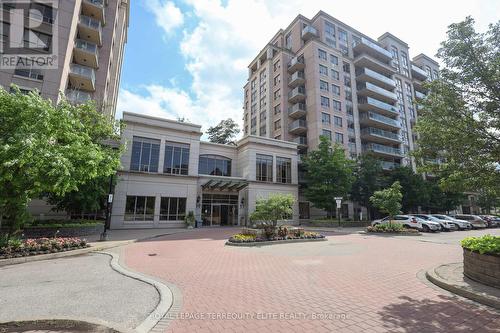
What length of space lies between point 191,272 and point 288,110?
4207 centimetres

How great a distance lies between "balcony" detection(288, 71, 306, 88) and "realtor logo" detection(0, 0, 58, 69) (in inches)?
1323

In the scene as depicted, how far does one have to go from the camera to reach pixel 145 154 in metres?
28.0

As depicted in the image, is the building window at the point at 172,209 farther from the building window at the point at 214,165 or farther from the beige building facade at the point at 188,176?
the building window at the point at 214,165

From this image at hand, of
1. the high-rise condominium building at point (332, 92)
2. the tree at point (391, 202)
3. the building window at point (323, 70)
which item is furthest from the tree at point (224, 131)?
the tree at point (391, 202)

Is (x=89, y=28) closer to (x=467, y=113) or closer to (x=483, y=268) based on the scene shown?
(x=467, y=113)

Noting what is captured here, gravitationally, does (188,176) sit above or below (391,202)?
above

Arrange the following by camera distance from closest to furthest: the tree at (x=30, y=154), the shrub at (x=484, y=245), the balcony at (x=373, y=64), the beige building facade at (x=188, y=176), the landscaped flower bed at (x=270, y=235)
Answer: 1. the shrub at (x=484, y=245)
2. the tree at (x=30, y=154)
3. the landscaped flower bed at (x=270, y=235)
4. the beige building facade at (x=188, y=176)
5. the balcony at (x=373, y=64)

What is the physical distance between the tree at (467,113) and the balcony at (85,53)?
104ft

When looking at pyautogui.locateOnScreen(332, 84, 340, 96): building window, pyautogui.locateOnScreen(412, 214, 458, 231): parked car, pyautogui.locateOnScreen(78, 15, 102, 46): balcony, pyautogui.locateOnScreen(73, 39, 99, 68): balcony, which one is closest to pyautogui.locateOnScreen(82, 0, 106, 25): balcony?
pyautogui.locateOnScreen(78, 15, 102, 46): balcony

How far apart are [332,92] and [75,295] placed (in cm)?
4637

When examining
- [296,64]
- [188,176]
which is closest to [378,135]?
[296,64]

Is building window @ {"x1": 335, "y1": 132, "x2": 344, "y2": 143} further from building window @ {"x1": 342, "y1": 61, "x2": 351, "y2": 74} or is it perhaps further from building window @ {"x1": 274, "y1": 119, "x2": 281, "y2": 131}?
building window @ {"x1": 342, "y1": 61, "x2": 351, "y2": 74}

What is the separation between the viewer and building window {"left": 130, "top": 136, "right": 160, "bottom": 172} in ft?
90.0

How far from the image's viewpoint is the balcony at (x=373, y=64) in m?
48.9
